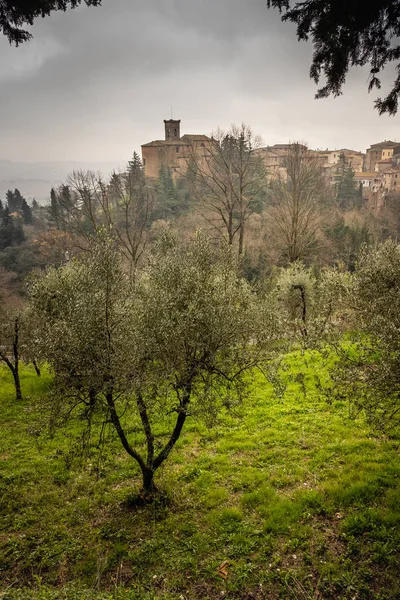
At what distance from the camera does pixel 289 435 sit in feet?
35.1

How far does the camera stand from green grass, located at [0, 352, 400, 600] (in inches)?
245

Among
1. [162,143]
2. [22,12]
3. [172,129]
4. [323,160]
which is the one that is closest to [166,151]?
[162,143]

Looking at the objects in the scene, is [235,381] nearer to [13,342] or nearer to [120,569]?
[120,569]

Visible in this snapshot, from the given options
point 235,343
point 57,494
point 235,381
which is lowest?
point 57,494

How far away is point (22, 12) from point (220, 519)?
33.6 ft

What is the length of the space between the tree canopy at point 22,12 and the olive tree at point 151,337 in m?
3.59

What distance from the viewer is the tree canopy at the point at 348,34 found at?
507 centimetres

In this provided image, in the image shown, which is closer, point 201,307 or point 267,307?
point 201,307

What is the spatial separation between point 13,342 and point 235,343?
1307 cm

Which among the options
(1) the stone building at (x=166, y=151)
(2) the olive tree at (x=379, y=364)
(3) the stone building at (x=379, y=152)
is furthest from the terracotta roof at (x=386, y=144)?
(2) the olive tree at (x=379, y=364)

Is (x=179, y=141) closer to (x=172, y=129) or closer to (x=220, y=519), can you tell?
(x=172, y=129)

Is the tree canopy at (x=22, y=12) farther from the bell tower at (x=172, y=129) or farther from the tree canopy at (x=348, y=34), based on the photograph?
the bell tower at (x=172, y=129)

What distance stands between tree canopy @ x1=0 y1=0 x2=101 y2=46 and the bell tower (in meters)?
89.1

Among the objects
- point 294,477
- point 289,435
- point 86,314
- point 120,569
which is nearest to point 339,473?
point 294,477
